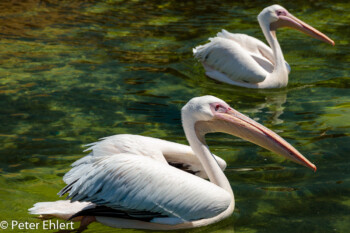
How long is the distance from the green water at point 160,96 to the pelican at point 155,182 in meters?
0.16

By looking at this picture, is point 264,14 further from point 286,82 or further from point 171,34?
point 171,34

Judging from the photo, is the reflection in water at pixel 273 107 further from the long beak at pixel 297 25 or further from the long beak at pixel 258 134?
the long beak at pixel 258 134

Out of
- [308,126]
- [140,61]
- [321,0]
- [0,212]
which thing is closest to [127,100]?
[140,61]

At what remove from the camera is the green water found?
4090mm

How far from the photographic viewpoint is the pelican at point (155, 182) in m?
3.43

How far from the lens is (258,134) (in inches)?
144

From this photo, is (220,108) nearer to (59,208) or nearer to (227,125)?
(227,125)

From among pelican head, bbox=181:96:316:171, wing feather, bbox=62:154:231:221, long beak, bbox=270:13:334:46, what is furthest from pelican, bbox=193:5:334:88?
wing feather, bbox=62:154:231:221

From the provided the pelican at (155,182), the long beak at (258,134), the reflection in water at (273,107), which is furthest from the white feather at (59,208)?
the reflection in water at (273,107)

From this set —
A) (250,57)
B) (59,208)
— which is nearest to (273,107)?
(250,57)

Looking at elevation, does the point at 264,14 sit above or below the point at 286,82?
above

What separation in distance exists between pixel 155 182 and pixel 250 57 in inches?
146

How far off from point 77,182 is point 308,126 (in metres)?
2.71

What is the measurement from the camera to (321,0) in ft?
34.3
